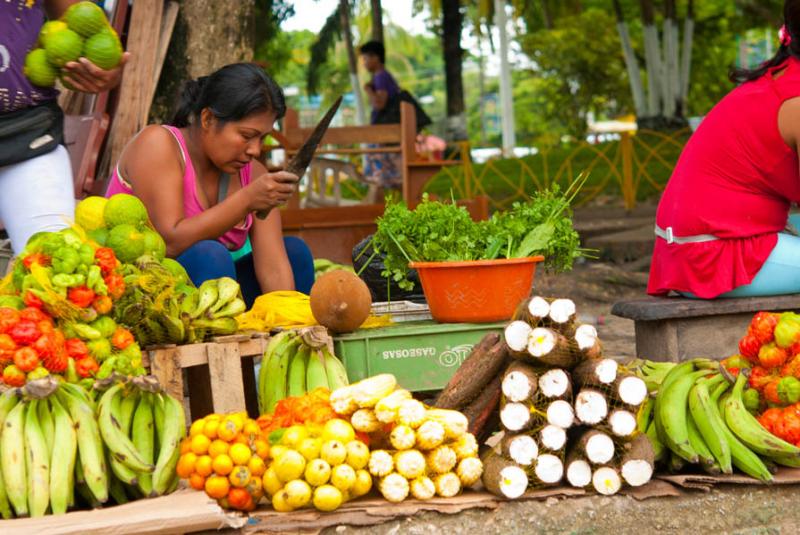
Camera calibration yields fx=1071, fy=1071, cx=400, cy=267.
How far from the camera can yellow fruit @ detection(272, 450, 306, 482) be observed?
316 cm

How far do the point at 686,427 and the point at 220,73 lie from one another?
2.45m

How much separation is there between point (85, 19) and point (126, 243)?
2.89ft

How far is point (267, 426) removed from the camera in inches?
136

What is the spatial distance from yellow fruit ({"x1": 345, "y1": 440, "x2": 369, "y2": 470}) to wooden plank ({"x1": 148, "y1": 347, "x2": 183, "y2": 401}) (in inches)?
35.9

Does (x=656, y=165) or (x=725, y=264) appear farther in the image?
(x=656, y=165)

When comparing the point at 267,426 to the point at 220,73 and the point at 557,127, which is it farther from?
the point at 557,127

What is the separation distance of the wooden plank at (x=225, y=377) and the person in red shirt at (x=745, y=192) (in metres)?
2.43

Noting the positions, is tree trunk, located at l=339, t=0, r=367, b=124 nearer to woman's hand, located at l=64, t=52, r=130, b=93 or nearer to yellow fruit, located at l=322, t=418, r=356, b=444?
woman's hand, located at l=64, t=52, r=130, b=93

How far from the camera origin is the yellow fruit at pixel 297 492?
10.4 ft

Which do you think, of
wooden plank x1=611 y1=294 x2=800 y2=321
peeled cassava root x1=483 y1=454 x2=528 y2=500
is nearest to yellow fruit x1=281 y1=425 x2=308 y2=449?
peeled cassava root x1=483 y1=454 x2=528 y2=500

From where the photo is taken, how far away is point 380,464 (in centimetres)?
329

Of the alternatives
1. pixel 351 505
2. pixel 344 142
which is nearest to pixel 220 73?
pixel 351 505

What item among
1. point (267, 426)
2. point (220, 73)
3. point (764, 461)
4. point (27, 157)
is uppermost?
point (220, 73)

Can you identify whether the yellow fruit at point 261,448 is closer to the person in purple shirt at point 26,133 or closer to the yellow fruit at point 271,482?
the yellow fruit at point 271,482
